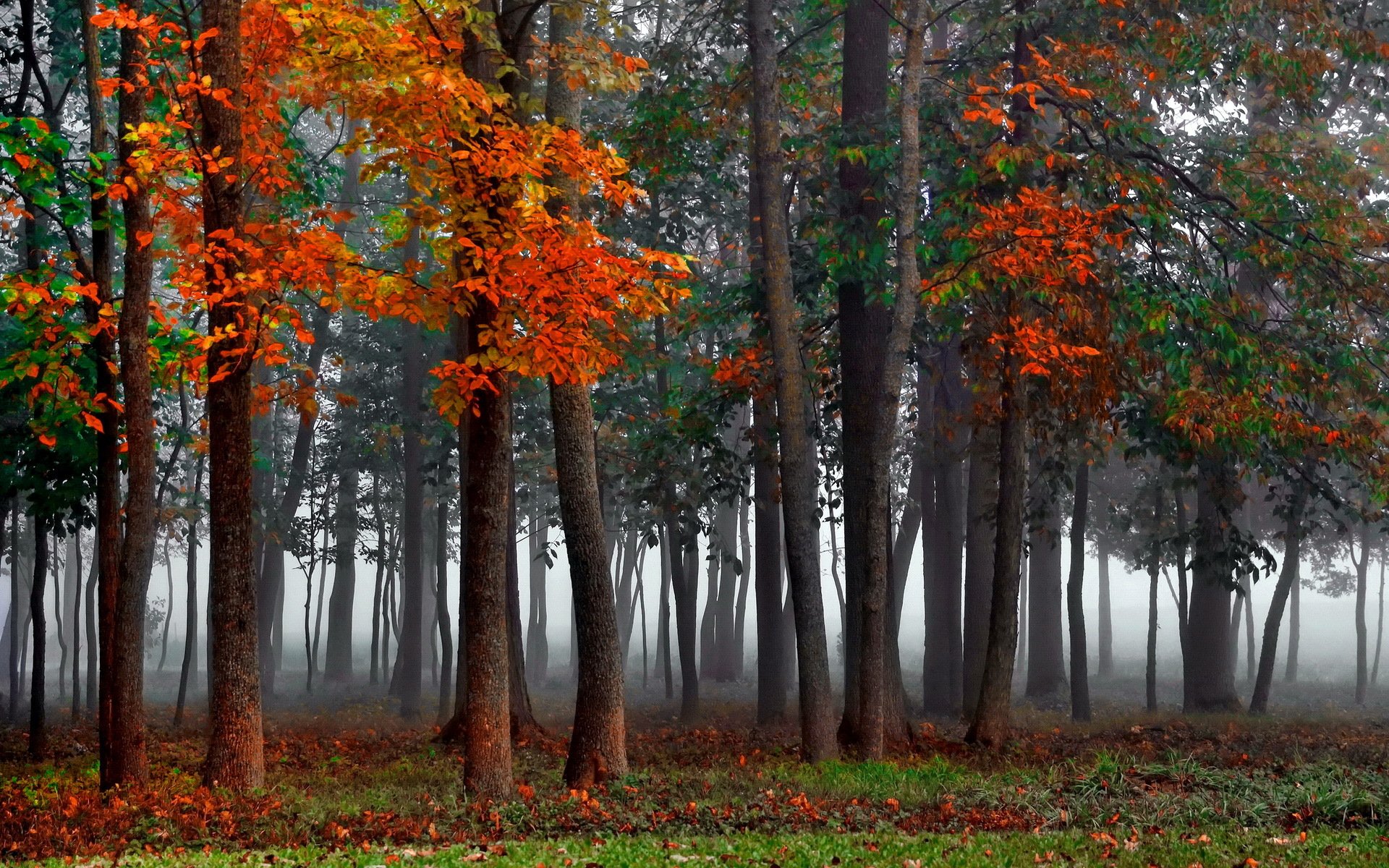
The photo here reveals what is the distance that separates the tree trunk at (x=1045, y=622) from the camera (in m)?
26.0

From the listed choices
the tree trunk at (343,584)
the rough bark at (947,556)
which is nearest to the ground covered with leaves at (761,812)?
the rough bark at (947,556)

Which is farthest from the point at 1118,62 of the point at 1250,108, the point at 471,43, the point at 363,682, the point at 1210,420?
the point at 363,682

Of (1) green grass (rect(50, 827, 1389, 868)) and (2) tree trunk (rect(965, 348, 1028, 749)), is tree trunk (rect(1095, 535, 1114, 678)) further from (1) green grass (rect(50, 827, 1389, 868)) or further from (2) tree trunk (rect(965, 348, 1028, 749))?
(1) green grass (rect(50, 827, 1389, 868))

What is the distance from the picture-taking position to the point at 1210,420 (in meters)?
14.2

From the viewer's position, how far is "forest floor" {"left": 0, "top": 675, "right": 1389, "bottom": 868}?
7.88m

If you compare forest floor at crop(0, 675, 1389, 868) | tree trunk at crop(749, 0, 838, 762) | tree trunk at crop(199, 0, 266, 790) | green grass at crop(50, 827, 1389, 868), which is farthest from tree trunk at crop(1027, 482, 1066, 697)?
tree trunk at crop(199, 0, 266, 790)

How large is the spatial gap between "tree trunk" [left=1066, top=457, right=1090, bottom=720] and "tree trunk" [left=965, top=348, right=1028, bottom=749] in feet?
20.5

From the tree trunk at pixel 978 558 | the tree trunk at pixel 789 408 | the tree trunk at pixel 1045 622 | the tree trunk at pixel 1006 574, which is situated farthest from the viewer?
the tree trunk at pixel 1045 622

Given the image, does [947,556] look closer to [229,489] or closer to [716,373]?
[716,373]

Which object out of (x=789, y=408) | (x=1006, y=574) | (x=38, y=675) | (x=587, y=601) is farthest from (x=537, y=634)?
(x=587, y=601)

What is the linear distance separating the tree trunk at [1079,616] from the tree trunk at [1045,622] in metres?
2.96

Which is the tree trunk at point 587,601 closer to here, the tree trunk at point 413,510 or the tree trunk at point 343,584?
the tree trunk at point 413,510

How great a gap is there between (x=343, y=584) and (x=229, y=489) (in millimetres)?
23179

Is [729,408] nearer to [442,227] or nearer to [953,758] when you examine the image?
[953,758]
